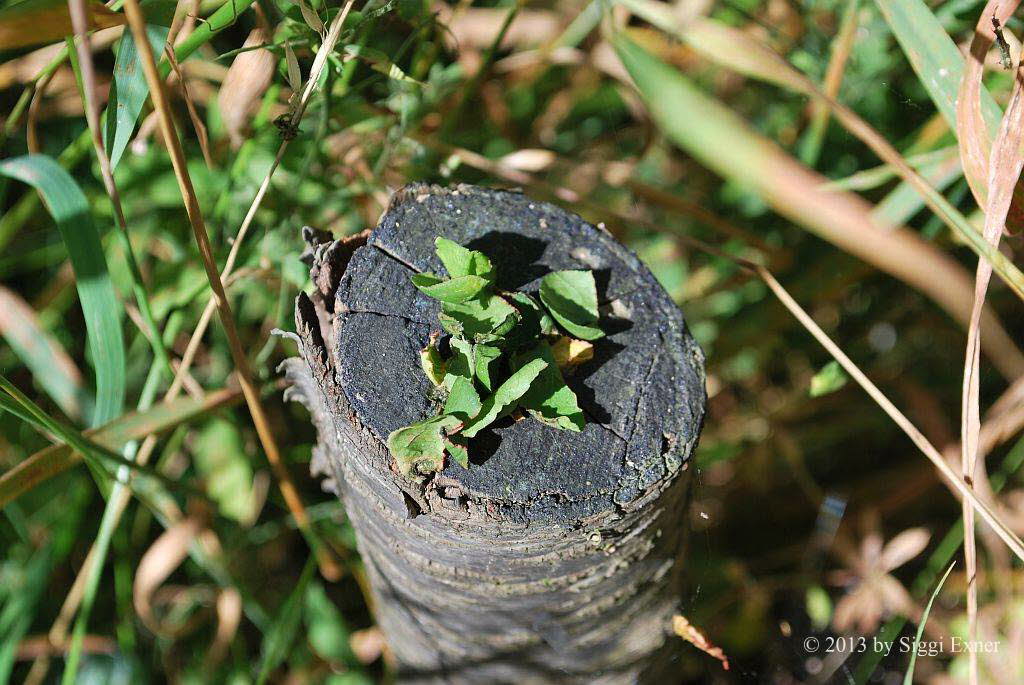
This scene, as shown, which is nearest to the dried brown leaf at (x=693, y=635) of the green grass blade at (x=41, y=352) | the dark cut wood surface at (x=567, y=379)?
the dark cut wood surface at (x=567, y=379)

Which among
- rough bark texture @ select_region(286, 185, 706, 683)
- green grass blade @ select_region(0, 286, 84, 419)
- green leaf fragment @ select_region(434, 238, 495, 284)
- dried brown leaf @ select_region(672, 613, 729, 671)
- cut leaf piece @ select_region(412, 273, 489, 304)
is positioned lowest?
dried brown leaf @ select_region(672, 613, 729, 671)

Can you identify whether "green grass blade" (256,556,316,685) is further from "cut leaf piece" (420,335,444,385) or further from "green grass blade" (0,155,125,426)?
"cut leaf piece" (420,335,444,385)

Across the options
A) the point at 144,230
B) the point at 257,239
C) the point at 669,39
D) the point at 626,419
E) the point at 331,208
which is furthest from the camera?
the point at 669,39

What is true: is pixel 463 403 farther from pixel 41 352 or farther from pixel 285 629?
pixel 41 352

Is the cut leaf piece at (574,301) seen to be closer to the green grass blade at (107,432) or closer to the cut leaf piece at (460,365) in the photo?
the cut leaf piece at (460,365)

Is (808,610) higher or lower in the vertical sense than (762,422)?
Result: lower

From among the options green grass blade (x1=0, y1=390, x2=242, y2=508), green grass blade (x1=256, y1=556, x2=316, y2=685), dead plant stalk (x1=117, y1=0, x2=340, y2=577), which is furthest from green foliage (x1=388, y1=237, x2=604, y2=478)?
green grass blade (x1=256, y1=556, x2=316, y2=685)

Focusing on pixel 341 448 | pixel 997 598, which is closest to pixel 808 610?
pixel 997 598

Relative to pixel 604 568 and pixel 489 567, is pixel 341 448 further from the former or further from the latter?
pixel 604 568
